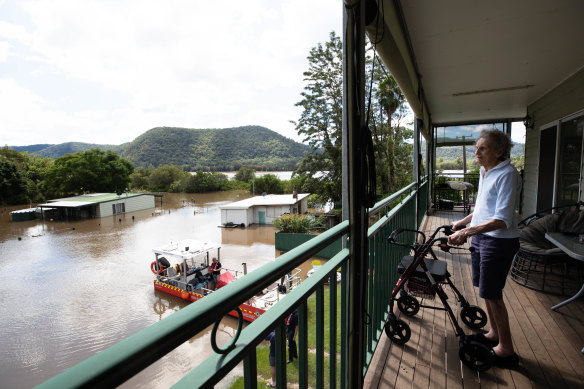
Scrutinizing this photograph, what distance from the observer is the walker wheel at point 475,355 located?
5.68ft

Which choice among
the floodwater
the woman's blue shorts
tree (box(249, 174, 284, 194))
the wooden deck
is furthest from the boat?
tree (box(249, 174, 284, 194))

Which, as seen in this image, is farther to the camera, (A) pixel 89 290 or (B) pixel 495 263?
(A) pixel 89 290

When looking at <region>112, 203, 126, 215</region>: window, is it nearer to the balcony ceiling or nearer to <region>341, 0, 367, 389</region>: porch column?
the balcony ceiling

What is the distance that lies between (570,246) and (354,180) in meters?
2.18

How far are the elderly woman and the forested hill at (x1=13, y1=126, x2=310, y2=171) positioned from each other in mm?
76989

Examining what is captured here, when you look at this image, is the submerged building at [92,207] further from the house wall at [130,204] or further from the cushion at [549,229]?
the cushion at [549,229]

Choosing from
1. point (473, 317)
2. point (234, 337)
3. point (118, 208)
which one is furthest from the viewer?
point (118, 208)

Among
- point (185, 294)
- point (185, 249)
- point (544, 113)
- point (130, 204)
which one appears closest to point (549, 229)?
point (544, 113)

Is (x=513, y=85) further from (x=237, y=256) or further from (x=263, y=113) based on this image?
(x=263, y=113)

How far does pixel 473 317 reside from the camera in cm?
218

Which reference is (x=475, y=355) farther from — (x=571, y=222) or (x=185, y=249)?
(x=185, y=249)

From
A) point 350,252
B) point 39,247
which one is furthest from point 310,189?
point 39,247

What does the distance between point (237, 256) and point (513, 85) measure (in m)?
17.8

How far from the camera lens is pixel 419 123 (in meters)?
4.76
